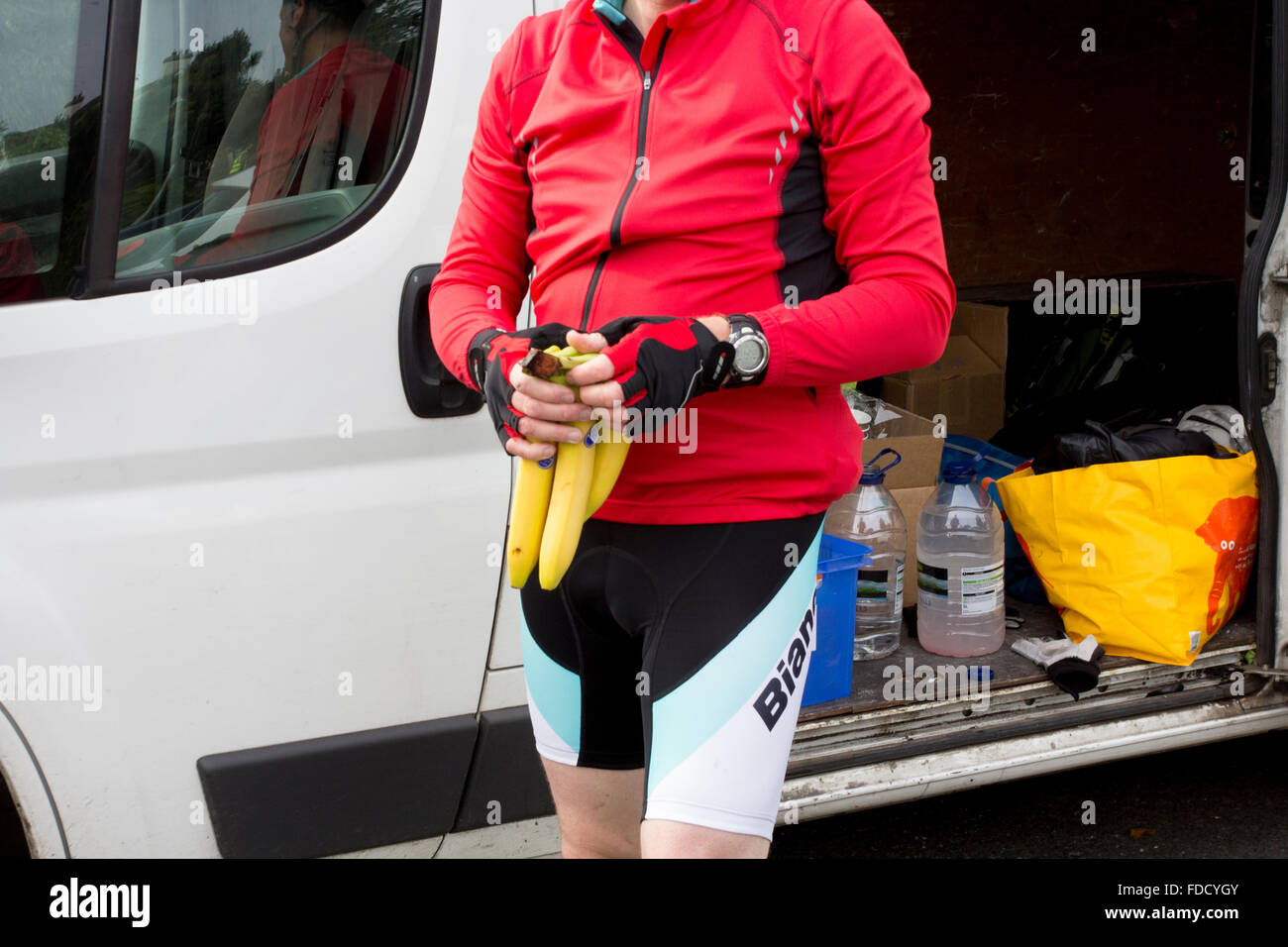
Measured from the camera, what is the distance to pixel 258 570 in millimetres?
2059

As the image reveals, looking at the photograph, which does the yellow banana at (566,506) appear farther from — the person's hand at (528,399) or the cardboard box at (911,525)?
the cardboard box at (911,525)

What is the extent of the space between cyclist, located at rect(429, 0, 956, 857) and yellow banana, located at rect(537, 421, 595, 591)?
0.04 meters

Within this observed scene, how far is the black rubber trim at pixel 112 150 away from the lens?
1.93 metres

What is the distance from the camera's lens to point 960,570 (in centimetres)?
301

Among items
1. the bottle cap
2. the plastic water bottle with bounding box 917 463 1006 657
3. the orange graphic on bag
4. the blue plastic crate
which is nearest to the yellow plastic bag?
the orange graphic on bag

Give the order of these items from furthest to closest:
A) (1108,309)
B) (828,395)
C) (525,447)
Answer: (1108,309), (828,395), (525,447)

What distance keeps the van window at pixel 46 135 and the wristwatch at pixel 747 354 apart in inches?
43.5

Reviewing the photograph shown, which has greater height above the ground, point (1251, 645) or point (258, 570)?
point (258, 570)

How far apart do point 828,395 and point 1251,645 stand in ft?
6.10

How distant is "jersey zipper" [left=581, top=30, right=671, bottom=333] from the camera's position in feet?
5.12

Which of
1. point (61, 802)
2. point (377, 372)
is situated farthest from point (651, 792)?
point (61, 802)

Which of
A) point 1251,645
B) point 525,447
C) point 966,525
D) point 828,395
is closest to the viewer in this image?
point 525,447

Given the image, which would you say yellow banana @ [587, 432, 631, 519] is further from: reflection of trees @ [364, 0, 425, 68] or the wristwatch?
reflection of trees @ [364, 0, 425, 68]
